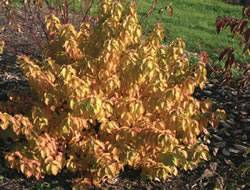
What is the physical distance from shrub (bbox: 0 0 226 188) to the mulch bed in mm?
162

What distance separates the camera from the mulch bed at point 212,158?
5.62 metres

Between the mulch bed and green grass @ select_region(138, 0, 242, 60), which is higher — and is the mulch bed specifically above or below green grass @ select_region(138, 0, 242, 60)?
below

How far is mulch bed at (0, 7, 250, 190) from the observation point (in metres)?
5.62

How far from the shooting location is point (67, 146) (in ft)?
18.7

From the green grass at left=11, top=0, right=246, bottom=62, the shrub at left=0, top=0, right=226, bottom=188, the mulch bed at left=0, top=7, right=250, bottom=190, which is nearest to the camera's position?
the shrub at left=0, top=0, right=226, bottom=188

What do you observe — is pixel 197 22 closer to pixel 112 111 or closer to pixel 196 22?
pixel 196 22

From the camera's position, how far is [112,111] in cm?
543

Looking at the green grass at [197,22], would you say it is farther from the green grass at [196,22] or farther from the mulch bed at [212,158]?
the mulch bed at [212,158]

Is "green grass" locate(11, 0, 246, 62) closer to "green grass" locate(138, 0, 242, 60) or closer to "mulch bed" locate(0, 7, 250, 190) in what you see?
"green grass" locate(138, 0, 242, 60)

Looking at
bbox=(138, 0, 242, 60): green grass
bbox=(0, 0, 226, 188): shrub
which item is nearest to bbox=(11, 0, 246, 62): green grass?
bbox=(138, 0, 242, 60): green grass

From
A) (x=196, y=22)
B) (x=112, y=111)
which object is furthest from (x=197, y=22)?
(x=112, y=111)

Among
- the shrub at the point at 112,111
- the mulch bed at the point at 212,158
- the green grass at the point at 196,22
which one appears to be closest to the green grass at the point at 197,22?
the green grass at the point at 196,22

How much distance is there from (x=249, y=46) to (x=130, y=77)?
118 centimetres

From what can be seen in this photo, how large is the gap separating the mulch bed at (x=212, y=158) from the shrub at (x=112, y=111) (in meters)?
0.16
